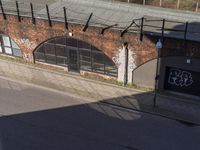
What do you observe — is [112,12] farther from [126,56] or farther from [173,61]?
[173,61]

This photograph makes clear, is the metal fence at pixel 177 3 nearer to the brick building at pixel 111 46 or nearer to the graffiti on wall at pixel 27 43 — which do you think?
the brick building at pixel 111 46

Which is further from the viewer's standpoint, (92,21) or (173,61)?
(92,21)

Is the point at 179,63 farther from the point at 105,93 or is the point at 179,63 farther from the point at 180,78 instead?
the point at 105,93

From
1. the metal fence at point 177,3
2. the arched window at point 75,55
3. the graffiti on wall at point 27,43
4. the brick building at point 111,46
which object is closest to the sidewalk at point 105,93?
the brick building at point 111,46

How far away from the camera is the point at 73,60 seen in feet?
82.4

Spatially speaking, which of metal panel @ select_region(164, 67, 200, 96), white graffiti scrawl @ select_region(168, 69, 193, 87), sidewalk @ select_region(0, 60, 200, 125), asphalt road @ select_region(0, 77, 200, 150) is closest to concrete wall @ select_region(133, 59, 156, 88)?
sidewalk @ select_region(0, 60, 200, 125)

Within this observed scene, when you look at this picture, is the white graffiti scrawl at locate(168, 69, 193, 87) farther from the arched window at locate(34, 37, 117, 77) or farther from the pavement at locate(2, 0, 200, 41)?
the arched window at locate(34, 37, 117, 77)

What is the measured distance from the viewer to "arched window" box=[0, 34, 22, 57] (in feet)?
88.7

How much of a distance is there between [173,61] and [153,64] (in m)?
1.39

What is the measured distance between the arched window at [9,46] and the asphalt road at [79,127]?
5.46 metres

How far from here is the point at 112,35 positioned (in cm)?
2222

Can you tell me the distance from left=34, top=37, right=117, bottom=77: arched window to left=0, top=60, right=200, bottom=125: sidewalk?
883 millimetres

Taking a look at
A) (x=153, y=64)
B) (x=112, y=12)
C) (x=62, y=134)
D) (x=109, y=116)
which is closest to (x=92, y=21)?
(x=112, y=12)

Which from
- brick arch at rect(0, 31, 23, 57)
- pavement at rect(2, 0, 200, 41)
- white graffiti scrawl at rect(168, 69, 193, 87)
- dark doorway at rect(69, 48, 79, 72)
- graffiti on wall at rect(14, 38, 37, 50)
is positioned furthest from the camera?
brick arch at rect(0, 31, 23, 57)
